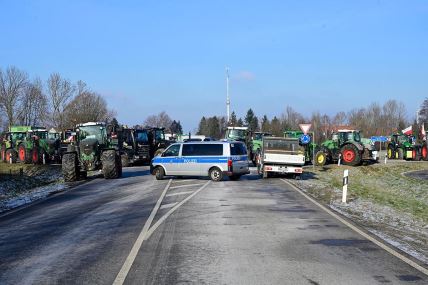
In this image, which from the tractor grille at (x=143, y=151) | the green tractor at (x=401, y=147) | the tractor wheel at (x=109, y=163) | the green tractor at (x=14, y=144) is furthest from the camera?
the green tractor at (x=401, y=147)

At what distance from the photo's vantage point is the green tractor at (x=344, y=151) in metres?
36.5

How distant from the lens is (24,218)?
1393 cm

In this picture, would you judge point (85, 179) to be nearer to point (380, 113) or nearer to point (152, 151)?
point (152, 151)

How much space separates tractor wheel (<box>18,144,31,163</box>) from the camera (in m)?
38.6

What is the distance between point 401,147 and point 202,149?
33.0 metres

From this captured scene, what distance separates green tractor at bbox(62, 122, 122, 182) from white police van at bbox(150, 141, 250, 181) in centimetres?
208

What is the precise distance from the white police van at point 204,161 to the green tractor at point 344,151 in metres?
13.4

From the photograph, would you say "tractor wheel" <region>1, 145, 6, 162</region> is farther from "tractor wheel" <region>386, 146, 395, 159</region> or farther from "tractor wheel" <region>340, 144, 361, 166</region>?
"tractor wheel" <region>386, 146, 395, 159</region>

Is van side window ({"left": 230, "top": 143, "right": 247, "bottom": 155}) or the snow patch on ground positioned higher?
van side window ({"left": 230, "top": 143, "right": 247, "bottom": 155})

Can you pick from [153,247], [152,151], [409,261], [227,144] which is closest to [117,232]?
[153,247]

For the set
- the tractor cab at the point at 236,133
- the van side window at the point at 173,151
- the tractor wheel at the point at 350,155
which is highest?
the tractor cab at the point at 236,133

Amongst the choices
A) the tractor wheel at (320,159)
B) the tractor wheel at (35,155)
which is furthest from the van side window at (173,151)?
the tractor wheel at (35,155)

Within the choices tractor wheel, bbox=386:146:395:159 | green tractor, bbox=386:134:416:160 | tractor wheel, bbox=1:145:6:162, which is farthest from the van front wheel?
tractor wheel, bbox=386:146:395:159

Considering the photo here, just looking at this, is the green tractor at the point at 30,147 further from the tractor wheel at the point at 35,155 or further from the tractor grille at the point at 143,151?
the tractor grille at the point at 143,151
